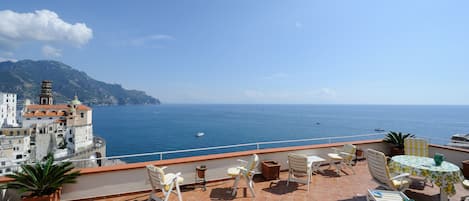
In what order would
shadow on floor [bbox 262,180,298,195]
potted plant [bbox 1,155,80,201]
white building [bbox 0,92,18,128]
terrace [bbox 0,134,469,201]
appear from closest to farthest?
potted plant [bbox 1,155,80,201] < terrace [bbox 0,134,469,201] < shadow on floor [bbox 262,180,298,195] < white building [bbox 0,92,18,128]

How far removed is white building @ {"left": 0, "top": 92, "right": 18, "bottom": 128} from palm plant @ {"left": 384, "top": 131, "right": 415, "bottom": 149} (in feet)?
211

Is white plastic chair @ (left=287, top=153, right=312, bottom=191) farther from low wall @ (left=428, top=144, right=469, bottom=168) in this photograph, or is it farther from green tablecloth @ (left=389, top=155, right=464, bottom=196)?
low wall @ (left=428, top=144, right=469, bottom=168)

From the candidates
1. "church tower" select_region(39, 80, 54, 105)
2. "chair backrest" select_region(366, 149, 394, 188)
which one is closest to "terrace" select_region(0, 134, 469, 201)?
"chair backrest" select_region(366, 149, 394, 188)

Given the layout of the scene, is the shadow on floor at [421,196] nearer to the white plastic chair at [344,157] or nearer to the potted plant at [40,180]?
the white plastic chair at [344,157]

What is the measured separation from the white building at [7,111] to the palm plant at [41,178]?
2385 inches

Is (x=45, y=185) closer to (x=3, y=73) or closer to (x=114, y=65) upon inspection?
(x=114, y=65)

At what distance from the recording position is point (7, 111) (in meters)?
49.0

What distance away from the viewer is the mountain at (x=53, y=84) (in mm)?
112294

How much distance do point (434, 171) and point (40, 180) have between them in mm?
6258

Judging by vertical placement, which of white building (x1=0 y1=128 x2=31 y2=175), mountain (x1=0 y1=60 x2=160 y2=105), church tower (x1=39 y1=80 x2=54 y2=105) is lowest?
white building (x1=0 y1=128 x2=31 y2=175)

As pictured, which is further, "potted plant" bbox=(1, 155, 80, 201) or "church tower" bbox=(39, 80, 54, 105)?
"church tower" bbox=(39, 80, 54, 105)

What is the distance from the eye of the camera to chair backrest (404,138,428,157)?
5727 millimetres

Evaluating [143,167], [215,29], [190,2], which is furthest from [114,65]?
[143,167]

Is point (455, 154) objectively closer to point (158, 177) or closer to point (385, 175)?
point (385, 175)
